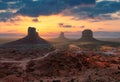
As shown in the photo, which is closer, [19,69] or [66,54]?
[19,69]

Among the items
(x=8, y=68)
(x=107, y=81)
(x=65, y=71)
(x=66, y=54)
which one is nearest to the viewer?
(x=107, y=81)

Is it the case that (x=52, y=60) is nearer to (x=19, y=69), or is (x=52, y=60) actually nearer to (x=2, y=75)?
(x=19, y=69)

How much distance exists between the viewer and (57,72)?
93000mm

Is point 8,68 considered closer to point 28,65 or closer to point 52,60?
point 28,65

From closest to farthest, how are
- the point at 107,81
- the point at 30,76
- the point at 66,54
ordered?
the point at 107,81 → the point at 30,76 → the point at 66,54

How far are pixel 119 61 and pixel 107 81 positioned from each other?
46.7m

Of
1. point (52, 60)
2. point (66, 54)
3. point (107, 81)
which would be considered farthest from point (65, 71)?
point (107, 81)

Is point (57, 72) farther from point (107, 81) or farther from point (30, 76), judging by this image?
point (107, 81)

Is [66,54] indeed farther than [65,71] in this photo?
Yes

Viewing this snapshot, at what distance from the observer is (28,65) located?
102875mm

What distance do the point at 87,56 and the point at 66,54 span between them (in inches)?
347

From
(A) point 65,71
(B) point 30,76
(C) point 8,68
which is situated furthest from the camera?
(C) point 8,68

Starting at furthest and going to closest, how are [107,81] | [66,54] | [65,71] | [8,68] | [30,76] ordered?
[66,54] → [8,68] → [65,71] → [30,76] → [107,81]

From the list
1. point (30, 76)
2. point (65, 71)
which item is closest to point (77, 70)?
point (65, 71)
